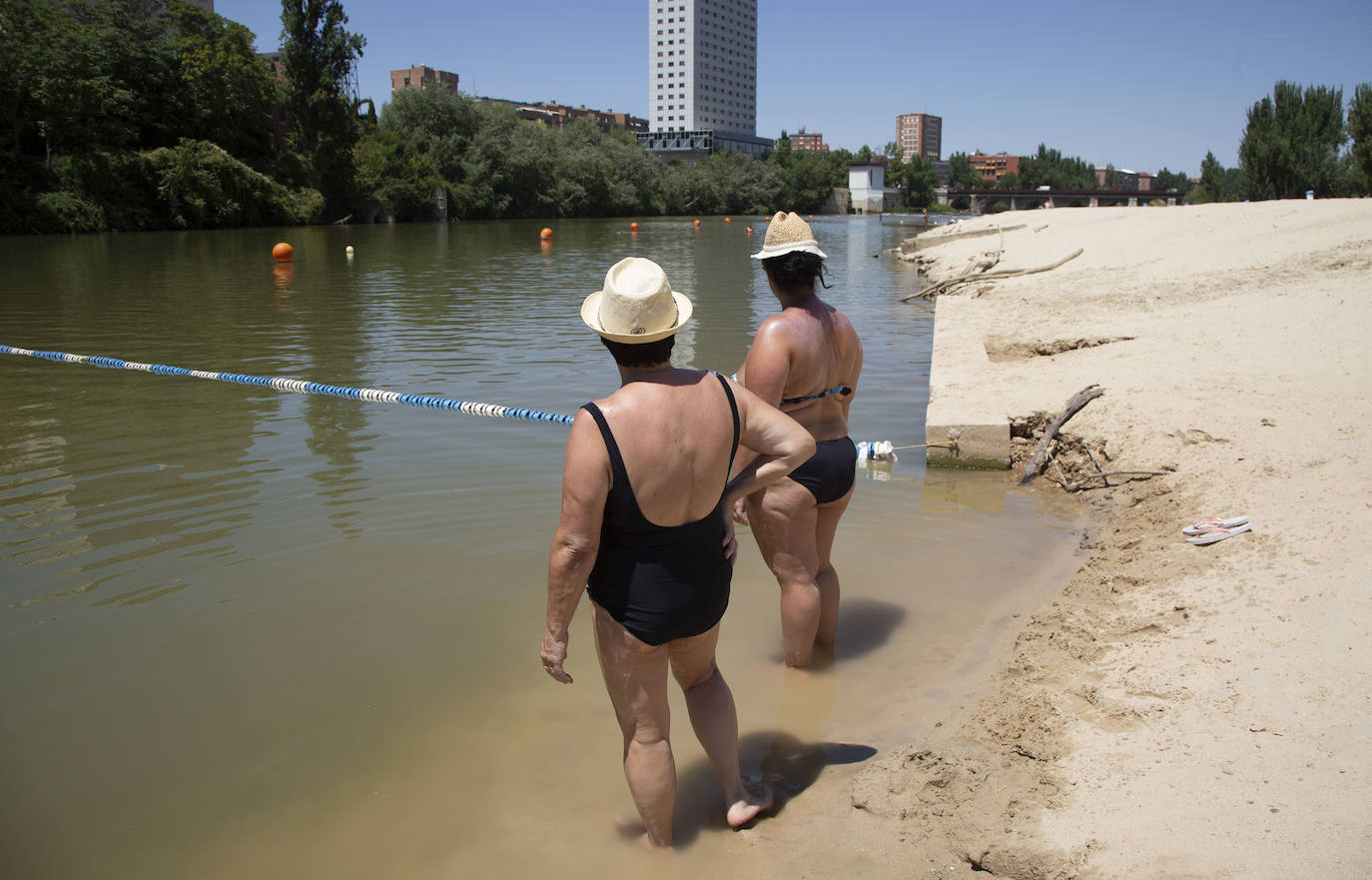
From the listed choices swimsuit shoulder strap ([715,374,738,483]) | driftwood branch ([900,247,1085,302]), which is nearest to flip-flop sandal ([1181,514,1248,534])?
swimsuit shoulder strap ([715,374,738,483])

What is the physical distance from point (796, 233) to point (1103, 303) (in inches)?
406

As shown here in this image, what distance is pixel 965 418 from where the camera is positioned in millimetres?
7879

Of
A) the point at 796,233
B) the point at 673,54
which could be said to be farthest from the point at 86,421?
the point at 673,54

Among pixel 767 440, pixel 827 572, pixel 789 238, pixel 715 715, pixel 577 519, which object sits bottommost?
pixel 715 715

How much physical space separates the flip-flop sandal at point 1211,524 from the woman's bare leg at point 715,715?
319 cm

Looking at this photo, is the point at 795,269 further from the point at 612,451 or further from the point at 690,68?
the point at 690,68

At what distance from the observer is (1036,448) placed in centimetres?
752

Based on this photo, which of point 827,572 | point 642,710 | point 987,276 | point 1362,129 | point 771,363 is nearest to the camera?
point 642,710

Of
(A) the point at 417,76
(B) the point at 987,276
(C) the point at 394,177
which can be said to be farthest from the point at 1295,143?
(A) the point at 417,76

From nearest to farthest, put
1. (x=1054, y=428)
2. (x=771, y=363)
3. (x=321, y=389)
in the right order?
(x=771, y=363)
(x=1054, y=428)
(x=321, y=389)

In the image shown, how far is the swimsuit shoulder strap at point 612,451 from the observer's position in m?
2.73

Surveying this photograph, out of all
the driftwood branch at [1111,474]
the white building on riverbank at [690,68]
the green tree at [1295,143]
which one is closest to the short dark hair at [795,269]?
the driftwood branch at [1111,474]

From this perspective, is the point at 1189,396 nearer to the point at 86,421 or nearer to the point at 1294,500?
the point at 1294,500

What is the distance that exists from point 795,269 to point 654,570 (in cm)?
176
